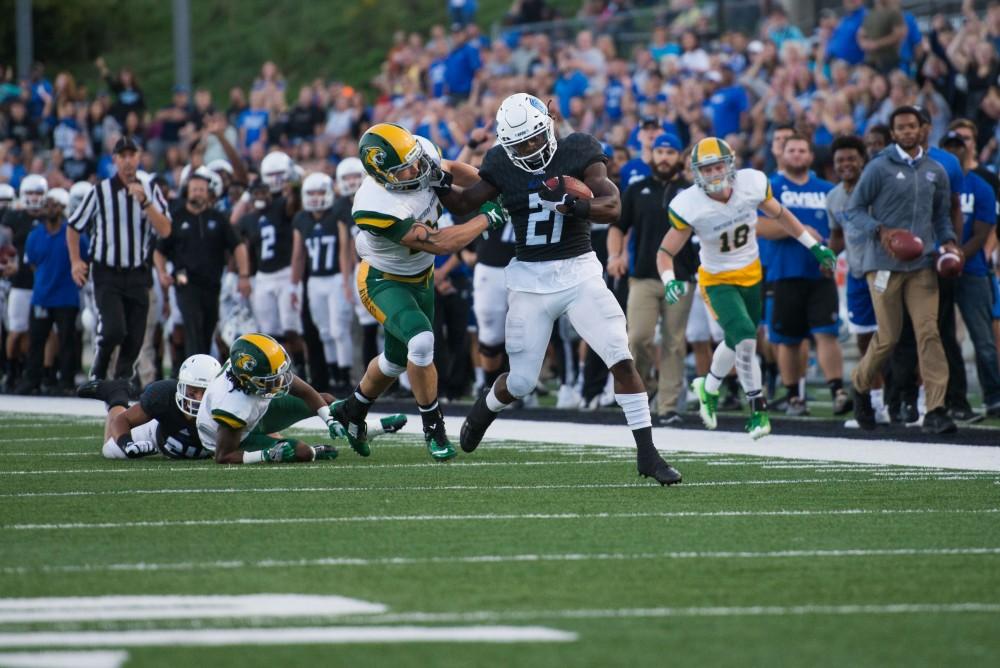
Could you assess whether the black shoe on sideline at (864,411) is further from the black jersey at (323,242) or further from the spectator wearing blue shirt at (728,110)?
the spectator wearing blue shirt at (728,110)

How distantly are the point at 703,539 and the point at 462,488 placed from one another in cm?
191

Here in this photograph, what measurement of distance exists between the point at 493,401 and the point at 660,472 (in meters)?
1.09

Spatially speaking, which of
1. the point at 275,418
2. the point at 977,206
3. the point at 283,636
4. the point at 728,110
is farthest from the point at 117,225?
the point at 283,636

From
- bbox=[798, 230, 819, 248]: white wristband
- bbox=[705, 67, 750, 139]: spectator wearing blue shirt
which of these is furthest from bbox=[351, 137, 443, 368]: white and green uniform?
bbox=[705, 67, 750, 139]: spectator wearing blue shirt

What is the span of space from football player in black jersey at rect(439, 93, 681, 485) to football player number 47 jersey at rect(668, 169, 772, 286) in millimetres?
2280

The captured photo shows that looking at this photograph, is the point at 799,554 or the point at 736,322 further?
the point at 736,322

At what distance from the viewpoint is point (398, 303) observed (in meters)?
8.98

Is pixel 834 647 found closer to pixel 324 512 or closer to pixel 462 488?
pixel 324 512

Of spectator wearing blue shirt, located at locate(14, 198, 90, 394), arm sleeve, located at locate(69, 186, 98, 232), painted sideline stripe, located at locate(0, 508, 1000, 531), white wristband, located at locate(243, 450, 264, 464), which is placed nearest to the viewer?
painted sideline stripe, located at locate(0, 508, 1000, 531)

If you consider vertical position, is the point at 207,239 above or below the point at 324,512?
above

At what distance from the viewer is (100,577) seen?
17.4 ft

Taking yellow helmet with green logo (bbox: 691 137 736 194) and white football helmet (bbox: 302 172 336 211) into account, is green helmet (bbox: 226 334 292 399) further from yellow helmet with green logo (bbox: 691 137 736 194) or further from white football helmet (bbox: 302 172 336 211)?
white football helmet (bbox: 302 172 336 211)

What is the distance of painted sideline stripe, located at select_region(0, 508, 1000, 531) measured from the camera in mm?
6562

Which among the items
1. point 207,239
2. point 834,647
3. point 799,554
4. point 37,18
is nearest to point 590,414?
point 207,239
